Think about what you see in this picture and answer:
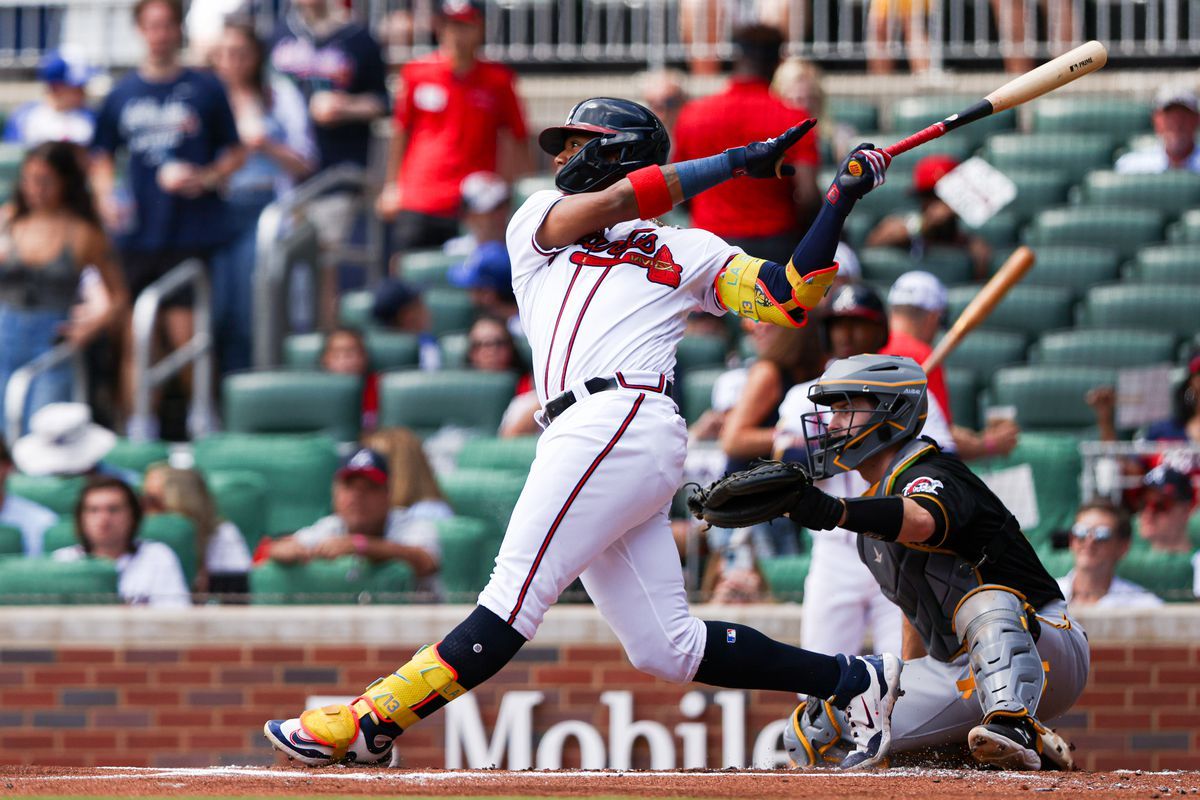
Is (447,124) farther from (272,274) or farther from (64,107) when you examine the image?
(64,107)

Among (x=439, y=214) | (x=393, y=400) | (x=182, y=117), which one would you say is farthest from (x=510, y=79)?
(x=393, y=400)

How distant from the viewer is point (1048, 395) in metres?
8.17

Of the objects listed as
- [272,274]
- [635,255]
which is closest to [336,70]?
[272,274]

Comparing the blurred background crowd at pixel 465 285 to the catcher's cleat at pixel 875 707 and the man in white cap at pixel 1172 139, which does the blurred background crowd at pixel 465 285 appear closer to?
the man in white cap at pixel 1172 139

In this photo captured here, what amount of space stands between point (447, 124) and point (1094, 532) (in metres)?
4.62

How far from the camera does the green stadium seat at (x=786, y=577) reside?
22.9 feet

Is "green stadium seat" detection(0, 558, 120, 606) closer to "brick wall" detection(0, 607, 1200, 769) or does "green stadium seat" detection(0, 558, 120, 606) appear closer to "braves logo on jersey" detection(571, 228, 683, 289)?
"brick wall" detection(0, 607, 1200, 769)

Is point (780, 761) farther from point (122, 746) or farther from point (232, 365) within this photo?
point (232, 365)

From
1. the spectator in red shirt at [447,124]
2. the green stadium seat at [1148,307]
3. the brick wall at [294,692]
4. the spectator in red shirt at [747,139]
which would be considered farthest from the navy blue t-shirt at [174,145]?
the green stadium seat at [1148,307]

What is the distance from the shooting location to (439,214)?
1035 centimetres

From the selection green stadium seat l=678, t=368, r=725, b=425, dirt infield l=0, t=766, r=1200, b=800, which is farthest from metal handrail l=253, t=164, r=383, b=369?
dirt infield l=0, t=766, r=1200, b=800

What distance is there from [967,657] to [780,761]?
5.58ft

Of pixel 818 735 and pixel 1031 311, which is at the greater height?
pixel 1031 311

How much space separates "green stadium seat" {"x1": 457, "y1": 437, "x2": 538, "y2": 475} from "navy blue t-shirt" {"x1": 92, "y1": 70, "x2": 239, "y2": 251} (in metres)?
2.83
